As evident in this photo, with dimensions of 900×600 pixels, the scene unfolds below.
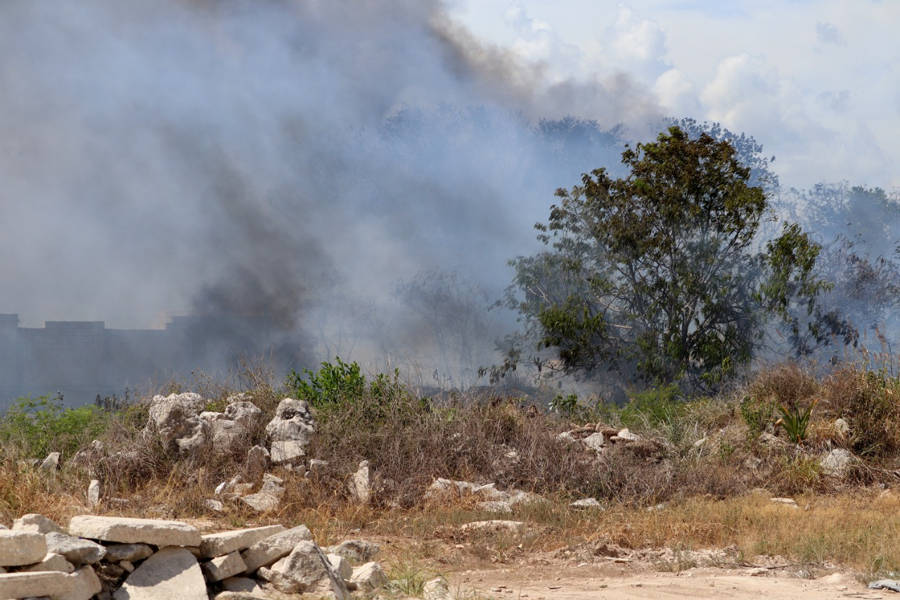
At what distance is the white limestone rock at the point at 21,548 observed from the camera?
177 inches

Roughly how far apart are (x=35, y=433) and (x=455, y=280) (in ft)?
60.2

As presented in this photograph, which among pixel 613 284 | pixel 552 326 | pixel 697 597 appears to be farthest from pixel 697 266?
pixel 697 597

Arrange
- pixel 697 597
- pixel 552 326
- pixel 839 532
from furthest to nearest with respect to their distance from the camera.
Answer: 1. pixel 552 326
2. pixel 839 532
3. pixel 697 597

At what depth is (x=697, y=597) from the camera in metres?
5.45

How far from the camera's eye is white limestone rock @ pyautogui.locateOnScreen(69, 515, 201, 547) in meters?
4.96

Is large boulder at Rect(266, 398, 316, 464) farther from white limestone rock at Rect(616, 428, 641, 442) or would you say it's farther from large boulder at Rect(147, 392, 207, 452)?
white limestone rock at Rect(616, 428, 641, 442)

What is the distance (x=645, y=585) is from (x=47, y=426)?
24.6 feet

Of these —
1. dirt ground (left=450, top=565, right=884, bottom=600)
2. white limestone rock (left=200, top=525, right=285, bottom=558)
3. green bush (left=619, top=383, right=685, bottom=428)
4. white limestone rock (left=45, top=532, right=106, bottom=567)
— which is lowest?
dirt ground (left=450, top=565, right=884, bottom=600)

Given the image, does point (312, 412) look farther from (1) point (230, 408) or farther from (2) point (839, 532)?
(2) point (839, 532)

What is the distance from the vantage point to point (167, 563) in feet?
16.6

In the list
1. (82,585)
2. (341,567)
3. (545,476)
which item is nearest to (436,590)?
(341,567)

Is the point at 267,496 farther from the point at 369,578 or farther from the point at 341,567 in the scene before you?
the point at 369,578

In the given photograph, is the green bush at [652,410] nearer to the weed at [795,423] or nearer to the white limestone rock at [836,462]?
the weed at [795,423]

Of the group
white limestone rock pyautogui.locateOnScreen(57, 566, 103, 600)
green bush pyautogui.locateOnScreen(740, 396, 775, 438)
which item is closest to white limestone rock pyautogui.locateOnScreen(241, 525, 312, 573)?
white limestone rock pyautogui.locateOnScreen(57, 566, 103, 600)
